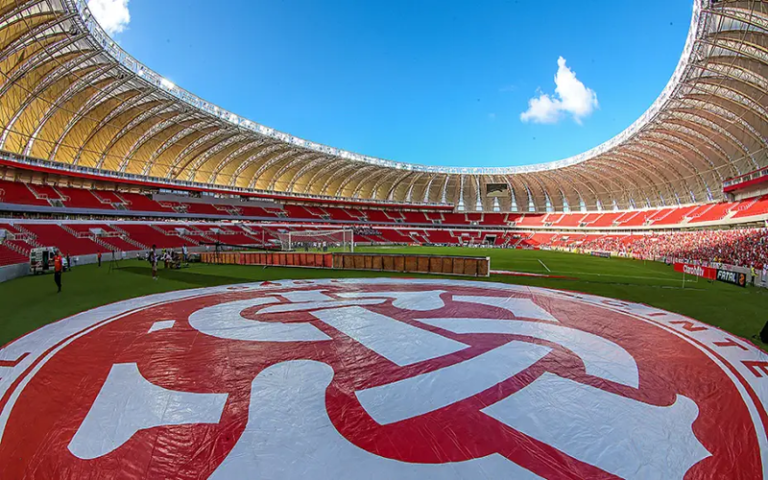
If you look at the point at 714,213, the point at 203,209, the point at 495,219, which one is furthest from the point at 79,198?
the point at 714,213

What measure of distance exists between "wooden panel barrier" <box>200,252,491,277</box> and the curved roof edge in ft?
66.2

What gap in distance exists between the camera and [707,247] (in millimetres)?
33750

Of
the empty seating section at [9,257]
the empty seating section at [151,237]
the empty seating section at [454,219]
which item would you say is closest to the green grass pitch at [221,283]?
the empty seating section at [9,257]

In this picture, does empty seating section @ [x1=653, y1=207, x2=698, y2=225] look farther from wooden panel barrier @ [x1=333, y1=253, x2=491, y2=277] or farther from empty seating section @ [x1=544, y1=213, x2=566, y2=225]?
wooden panel barrier @ [x1=333, y1=253, x2=491, y2=277]

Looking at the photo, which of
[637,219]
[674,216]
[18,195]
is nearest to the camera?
[18,195]

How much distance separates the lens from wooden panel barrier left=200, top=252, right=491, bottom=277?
22.0m

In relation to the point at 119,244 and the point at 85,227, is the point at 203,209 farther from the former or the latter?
the point at 119,244

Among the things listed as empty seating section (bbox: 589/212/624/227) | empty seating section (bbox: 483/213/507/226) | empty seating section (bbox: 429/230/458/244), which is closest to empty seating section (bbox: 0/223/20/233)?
empty seating section (bbox: 429/230/458/244)

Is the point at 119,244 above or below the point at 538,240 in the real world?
below

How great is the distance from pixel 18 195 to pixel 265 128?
28.3 m

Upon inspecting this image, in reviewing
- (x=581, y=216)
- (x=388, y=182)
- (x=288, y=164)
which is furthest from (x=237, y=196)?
(x=581, y=216)

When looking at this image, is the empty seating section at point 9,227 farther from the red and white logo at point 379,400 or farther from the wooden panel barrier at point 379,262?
the red and white logo at point 379,400

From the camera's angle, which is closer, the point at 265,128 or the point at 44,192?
the point at 44,192

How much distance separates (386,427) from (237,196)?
210ft
